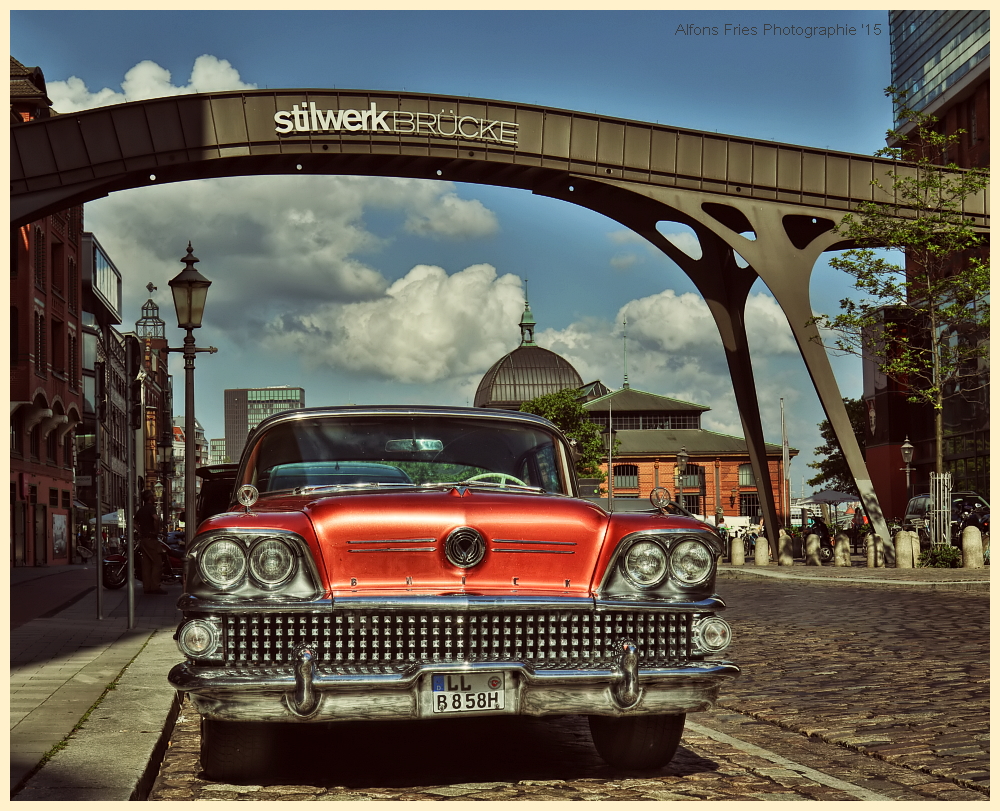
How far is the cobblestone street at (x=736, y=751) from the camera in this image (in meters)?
5.55

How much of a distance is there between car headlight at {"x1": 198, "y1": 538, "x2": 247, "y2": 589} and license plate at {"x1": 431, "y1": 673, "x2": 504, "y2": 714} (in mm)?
895

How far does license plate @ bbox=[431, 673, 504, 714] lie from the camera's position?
5.01 metres

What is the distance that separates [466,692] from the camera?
5.03 meters

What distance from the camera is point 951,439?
5384 cm

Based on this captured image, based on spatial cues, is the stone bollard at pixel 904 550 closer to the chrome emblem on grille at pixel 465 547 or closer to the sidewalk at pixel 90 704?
the sidewalk at pixel 90 704

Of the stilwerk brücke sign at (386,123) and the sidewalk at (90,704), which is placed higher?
the stilwerk brücke sign at (386,123)

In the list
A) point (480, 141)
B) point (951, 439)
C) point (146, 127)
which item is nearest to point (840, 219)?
point (480, 141)

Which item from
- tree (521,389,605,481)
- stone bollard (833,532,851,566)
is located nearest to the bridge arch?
stone bollard (833,532,851,566)

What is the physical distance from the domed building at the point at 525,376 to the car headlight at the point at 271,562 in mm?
131543

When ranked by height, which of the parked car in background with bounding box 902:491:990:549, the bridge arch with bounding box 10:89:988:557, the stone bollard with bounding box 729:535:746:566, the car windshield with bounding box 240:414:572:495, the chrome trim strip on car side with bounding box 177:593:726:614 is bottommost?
the stone bollard with bounding box 729:535:746:566

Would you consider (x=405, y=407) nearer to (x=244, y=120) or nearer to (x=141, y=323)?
(x=244, y=120)

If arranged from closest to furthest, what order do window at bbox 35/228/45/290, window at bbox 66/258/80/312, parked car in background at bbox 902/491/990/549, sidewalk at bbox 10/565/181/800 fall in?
sidewalk at bbox 10/565/181/800 → parked car in background at bbox 902/491/990/549 → window at bbox 35/228/45/290 → window at bbox 66/258/80/312

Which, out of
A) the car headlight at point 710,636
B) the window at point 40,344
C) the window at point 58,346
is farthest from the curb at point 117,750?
the window at point 58,346

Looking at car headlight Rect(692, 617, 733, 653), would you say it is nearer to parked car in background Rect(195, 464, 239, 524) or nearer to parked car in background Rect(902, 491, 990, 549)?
parked car in background Rect(195, 464, 239, 524)
